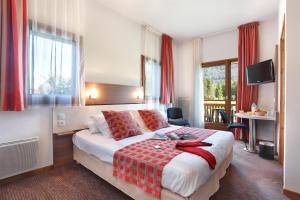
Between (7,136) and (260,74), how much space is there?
186 inches

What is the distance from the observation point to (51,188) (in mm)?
1932

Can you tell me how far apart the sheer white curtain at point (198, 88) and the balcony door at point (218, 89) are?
21 centimetres

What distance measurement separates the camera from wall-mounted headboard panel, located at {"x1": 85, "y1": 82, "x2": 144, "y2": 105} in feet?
9.26

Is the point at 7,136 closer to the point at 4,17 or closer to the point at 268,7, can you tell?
the point at 4,17

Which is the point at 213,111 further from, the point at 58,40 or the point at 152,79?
the point at 58,40

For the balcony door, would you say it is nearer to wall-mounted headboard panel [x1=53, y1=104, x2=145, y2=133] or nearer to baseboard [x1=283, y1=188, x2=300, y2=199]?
baseboard [x1=283, y1=188, x2=300, y2=199]

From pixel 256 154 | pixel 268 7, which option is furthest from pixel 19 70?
pixel 268 7

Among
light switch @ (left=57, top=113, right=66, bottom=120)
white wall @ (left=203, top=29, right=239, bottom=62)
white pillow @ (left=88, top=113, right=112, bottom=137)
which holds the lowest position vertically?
white pillow @ (left=88, top=113, right=112, bottom=137)

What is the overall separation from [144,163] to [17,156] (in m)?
1.80

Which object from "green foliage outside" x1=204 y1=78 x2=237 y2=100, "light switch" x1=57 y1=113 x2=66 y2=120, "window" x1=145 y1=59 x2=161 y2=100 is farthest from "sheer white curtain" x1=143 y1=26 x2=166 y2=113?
"light switch" x1=57 y1=113 x2=66 y2=120

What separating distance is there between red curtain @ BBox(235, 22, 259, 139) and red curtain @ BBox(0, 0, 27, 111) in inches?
176

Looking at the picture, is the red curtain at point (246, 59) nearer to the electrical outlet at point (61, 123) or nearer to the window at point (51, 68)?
the window at point (51, 68)

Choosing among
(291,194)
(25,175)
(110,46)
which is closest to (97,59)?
(110,46)

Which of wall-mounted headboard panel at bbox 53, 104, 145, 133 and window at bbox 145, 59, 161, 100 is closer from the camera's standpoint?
wall-mounted headboard panel at bbox 53, 104, 145, 133
